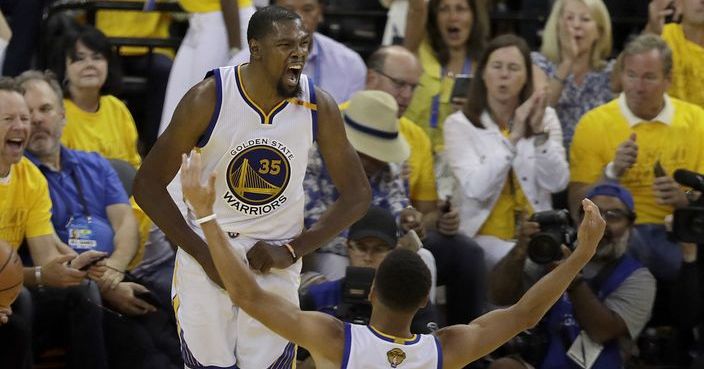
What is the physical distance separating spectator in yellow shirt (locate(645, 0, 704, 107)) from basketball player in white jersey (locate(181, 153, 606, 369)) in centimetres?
419

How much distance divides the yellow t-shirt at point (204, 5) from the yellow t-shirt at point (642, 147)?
7.09ft

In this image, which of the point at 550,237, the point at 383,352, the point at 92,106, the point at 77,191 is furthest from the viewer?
the point at 92,106

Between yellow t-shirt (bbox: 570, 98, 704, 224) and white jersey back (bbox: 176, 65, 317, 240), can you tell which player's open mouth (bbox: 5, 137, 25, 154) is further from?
yellow t-shirt (bbox: 570, 98, 704, 224)

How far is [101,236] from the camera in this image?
764cm

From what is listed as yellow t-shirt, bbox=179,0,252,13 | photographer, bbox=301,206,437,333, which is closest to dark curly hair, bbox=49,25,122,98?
yellow t-shirt, bbox=179,0,252,13

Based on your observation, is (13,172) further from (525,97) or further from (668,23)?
(668,23)

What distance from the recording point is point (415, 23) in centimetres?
921

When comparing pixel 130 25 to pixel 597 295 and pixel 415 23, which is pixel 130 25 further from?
pixel 597 295

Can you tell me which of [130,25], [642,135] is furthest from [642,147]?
[130,25]

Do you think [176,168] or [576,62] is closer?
[176,168]

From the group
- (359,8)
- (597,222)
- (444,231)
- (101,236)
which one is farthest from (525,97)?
(597,222)

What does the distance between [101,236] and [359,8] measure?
323 centimetres

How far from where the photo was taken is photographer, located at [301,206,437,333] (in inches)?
263

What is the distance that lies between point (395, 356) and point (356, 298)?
1.54 meters
